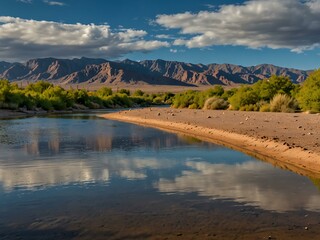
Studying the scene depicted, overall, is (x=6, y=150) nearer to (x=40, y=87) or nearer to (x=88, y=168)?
(x=88, y=168)

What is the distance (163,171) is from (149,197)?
14.9 ft

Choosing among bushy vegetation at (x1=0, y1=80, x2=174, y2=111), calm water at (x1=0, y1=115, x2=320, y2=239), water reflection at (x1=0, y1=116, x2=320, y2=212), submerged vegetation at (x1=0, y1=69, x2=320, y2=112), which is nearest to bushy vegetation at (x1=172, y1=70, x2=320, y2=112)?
submerged vegetation at (x1=0, y1=69, x2=320, y2=112)

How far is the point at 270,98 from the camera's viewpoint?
67.1m

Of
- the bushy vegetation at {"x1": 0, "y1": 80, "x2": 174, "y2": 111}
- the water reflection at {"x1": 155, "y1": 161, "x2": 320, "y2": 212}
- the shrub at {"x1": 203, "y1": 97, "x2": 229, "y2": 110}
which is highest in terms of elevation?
the bushy vegetation at {"x1": 0, "y1": 80, "x2": 174, "y2": 111}

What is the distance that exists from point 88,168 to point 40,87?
103367 millimetres

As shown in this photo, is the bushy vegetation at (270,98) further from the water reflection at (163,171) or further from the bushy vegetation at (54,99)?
the water reflection at (163,171)

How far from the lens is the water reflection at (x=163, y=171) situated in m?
13.3

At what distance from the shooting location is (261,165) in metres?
18.8

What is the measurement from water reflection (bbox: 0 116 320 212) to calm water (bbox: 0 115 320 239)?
38mm

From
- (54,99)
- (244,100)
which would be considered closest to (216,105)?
(244,100)

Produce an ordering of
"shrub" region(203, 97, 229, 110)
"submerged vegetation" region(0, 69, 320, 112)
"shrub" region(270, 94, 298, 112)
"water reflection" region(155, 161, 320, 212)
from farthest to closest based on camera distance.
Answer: "shrub" region(203, 97, 229, 110) → "shrub" region(270, 94, 298, 112) → "submerged vegetation" region(0, 69, 320, 112) → "water reflection" region(155, 161, 320, 212)

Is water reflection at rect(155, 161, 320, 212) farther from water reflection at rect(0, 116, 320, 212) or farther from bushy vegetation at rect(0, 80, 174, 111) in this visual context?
bushy vegetation at rect(0, 80, 174, 111)

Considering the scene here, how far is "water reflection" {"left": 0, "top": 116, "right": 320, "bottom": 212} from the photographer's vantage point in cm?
1327

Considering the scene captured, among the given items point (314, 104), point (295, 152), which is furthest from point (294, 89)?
point (295, 152)
